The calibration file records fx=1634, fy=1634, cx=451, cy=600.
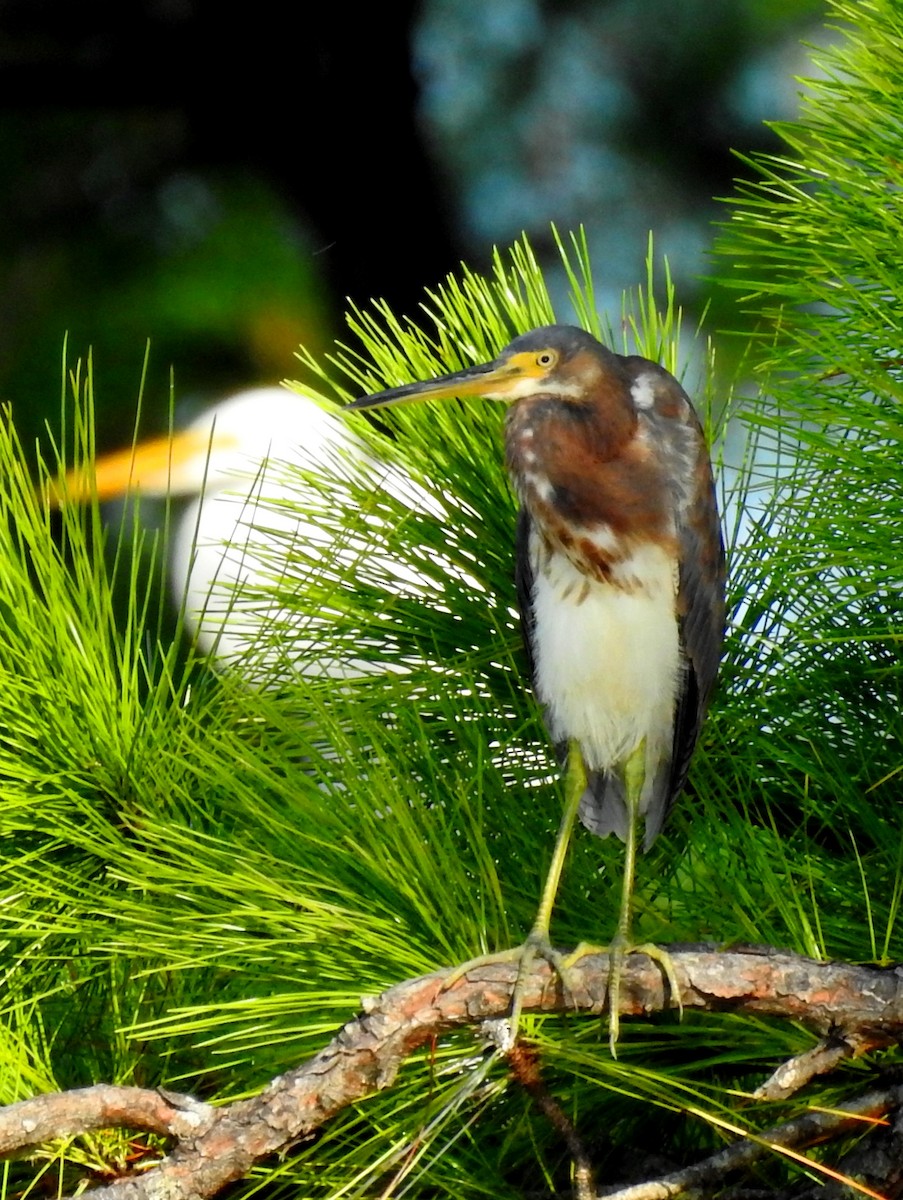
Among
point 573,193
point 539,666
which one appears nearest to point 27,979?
point 539,666

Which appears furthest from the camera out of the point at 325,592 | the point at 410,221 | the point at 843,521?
the point at 410,221

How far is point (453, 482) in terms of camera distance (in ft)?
2.50

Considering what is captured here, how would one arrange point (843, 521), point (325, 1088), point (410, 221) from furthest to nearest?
point (410, 221) < point (843, 521) < point (325, 1088)

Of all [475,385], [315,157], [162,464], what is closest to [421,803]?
[475,385]

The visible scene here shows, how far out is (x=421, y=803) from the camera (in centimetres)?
57

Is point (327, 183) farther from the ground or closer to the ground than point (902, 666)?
farther from the ground

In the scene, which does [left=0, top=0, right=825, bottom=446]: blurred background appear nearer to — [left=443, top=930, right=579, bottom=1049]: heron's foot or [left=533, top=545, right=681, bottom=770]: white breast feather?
[left=533, top=545, right=681, bottom=770]: white breast feather

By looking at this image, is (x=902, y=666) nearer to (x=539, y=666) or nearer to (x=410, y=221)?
(x=539, y=666)

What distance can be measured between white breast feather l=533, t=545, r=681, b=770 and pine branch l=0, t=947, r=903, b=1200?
0.98 ft

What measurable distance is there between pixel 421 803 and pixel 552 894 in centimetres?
7

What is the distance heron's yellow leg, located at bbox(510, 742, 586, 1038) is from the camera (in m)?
0.47

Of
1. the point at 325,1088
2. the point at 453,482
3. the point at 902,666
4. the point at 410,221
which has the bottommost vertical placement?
the point at 325,1088

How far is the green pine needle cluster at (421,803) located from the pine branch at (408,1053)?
0.08 ft

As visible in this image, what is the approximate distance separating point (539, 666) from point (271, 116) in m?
1.68
